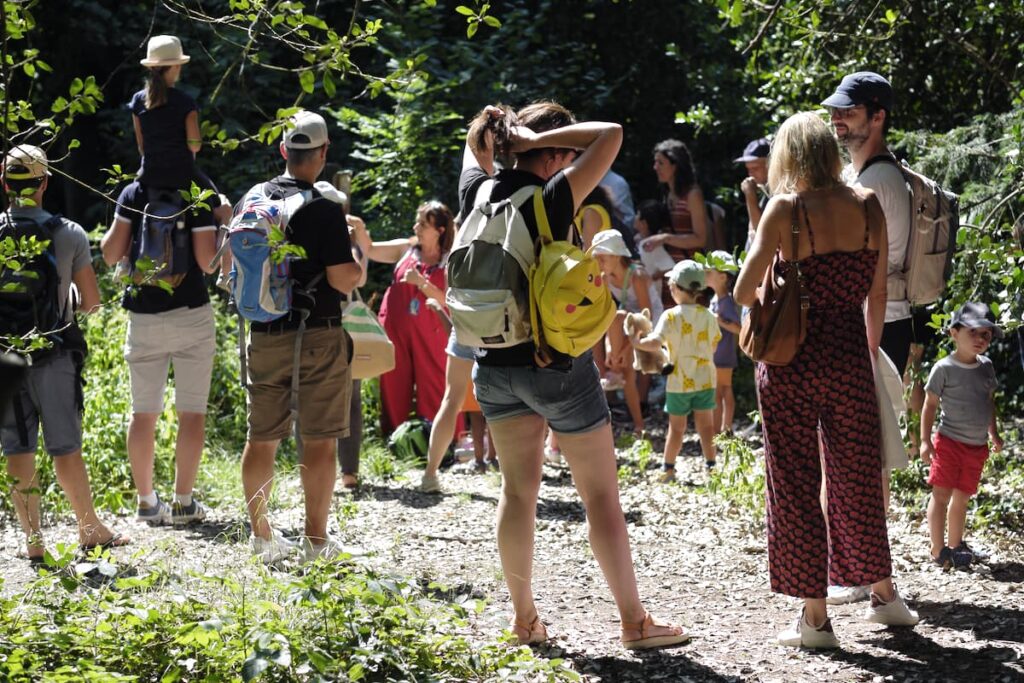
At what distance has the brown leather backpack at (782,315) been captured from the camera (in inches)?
186

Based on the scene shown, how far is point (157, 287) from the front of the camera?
6.95 m

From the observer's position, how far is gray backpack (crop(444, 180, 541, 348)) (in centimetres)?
434

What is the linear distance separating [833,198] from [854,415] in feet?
2.67

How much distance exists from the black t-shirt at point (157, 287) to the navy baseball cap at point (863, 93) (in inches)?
134

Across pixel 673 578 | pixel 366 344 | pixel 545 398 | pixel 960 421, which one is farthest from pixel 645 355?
pixel 545 398

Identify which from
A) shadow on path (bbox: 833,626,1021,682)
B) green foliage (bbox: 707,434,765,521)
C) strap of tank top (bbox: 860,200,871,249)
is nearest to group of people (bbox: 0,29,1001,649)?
strap of tank top (bbox: 860,200,871,249)

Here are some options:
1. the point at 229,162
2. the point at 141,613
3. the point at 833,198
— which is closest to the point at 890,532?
the point at 833,198

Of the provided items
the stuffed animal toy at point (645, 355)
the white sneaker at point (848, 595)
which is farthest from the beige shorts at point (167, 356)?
the white sneaker at point (848, 595)

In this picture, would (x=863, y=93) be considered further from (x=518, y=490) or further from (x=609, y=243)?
(x=518, y=490)

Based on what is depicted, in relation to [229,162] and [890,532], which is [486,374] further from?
[229,162]

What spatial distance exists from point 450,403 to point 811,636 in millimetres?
3414

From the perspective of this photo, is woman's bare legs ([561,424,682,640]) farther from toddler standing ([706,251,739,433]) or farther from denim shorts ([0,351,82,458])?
toddler standing ([706,251,739,433])

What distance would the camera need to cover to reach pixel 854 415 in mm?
4820

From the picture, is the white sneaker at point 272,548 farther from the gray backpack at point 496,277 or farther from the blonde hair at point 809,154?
the blonde hair at point 809,154
